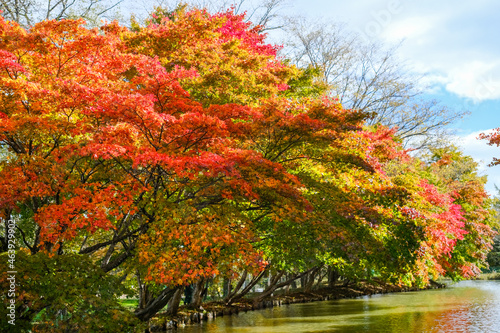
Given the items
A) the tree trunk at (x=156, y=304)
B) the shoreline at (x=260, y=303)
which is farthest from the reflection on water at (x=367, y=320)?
the tree trunk at (x=156, y=304)

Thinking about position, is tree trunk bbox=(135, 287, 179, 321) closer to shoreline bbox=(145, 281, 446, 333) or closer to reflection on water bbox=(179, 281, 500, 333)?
shoreline bbox=(145, 281, 446, 333)

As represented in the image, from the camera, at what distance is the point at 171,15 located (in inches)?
666

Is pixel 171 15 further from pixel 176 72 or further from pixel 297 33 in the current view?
pixel 176 72

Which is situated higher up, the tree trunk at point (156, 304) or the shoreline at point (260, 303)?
the tree trunk at point (156, 304)

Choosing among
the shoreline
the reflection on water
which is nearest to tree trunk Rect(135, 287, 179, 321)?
the shoreline

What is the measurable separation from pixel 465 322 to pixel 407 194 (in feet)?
16.2

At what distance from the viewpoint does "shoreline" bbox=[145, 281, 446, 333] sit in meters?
13.5

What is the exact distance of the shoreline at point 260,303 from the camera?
44.2 feet

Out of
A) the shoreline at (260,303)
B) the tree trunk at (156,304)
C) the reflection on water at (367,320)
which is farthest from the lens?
the shoreline at (260,303)

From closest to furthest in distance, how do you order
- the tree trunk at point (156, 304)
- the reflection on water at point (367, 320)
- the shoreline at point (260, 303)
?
the tree trunk at point (156, 304) → the reflection on water at point (367, 320) → the shoreline at point (260, 303)

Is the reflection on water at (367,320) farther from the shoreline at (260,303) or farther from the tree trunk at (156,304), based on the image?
the tree trunk at (156,304)

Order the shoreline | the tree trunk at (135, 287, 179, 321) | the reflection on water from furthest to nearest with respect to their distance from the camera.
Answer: the shoreline → the reflection on water → the tree trunk at (135, 287, 179, 321)

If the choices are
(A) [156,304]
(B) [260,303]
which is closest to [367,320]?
(B) [260,303]

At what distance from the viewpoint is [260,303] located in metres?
19.6
